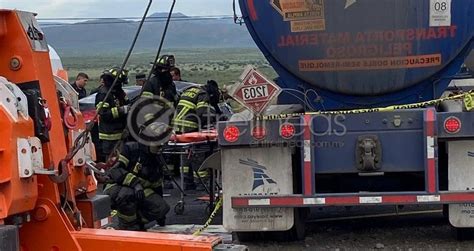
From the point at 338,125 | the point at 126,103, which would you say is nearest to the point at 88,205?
the point at 338,125

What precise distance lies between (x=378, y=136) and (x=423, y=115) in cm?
40

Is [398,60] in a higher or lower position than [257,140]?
higher

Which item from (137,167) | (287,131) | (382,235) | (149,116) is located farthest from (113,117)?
(382,235)

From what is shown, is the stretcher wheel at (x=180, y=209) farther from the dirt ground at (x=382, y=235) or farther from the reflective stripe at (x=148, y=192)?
the dirt ground at (x=382, y=235)

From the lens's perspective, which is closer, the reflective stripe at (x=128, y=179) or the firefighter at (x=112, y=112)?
the reflective stripe at (x=128, y=179)

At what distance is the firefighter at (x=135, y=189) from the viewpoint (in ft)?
24.7

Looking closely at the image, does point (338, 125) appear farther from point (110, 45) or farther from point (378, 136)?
point (110, 45)

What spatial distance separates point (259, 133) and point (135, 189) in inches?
63.1

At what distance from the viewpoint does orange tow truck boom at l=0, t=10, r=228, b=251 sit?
12.1ft

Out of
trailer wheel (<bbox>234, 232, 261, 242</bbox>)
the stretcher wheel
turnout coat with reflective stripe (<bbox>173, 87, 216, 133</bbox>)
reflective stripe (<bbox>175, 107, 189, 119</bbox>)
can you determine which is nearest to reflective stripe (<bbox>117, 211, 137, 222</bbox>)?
trailer wheel (<bbox>234, 232, 261, 242</bbox>)

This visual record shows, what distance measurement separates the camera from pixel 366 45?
655cm

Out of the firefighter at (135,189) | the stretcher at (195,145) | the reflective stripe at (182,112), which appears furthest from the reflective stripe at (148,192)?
the reflective stripe at (182,112)

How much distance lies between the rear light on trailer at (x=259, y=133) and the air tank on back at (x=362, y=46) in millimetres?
627

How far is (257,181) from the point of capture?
6.68 m
